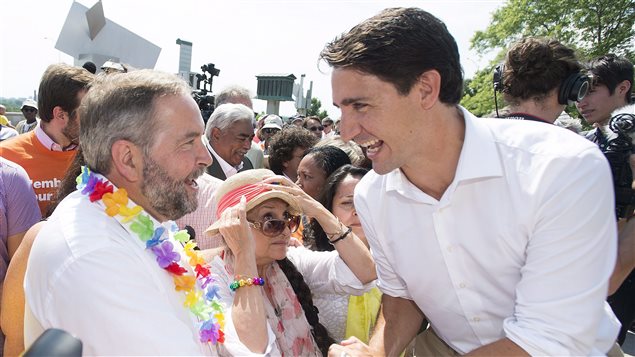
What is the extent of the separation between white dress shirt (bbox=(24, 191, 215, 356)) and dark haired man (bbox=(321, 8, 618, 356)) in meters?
0.79

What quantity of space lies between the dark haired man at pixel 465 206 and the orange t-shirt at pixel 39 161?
250 cm

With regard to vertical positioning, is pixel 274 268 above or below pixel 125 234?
below

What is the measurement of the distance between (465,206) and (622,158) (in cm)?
179

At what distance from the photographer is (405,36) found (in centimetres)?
174

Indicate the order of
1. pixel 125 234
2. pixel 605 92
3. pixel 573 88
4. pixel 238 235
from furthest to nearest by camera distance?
pixel 605 92 → pixel 573 88 → pixel 238 235 → pixel 125 234

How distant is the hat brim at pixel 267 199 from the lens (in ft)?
7.93

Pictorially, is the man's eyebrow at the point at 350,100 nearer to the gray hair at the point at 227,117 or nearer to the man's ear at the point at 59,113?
the man's ear at the point at 59,113

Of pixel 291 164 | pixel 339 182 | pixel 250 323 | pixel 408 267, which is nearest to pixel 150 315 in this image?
pixel 250 323

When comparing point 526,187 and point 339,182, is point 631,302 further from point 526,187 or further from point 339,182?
point 526,187

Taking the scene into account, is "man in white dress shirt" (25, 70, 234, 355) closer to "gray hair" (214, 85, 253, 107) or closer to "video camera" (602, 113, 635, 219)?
"video camera" (602, 113, 635, 219)

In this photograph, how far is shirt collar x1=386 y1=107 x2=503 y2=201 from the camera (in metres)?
1.62

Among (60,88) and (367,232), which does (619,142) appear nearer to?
(367,232)

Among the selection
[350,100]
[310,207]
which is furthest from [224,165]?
[350,100]

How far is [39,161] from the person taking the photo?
133 inches
